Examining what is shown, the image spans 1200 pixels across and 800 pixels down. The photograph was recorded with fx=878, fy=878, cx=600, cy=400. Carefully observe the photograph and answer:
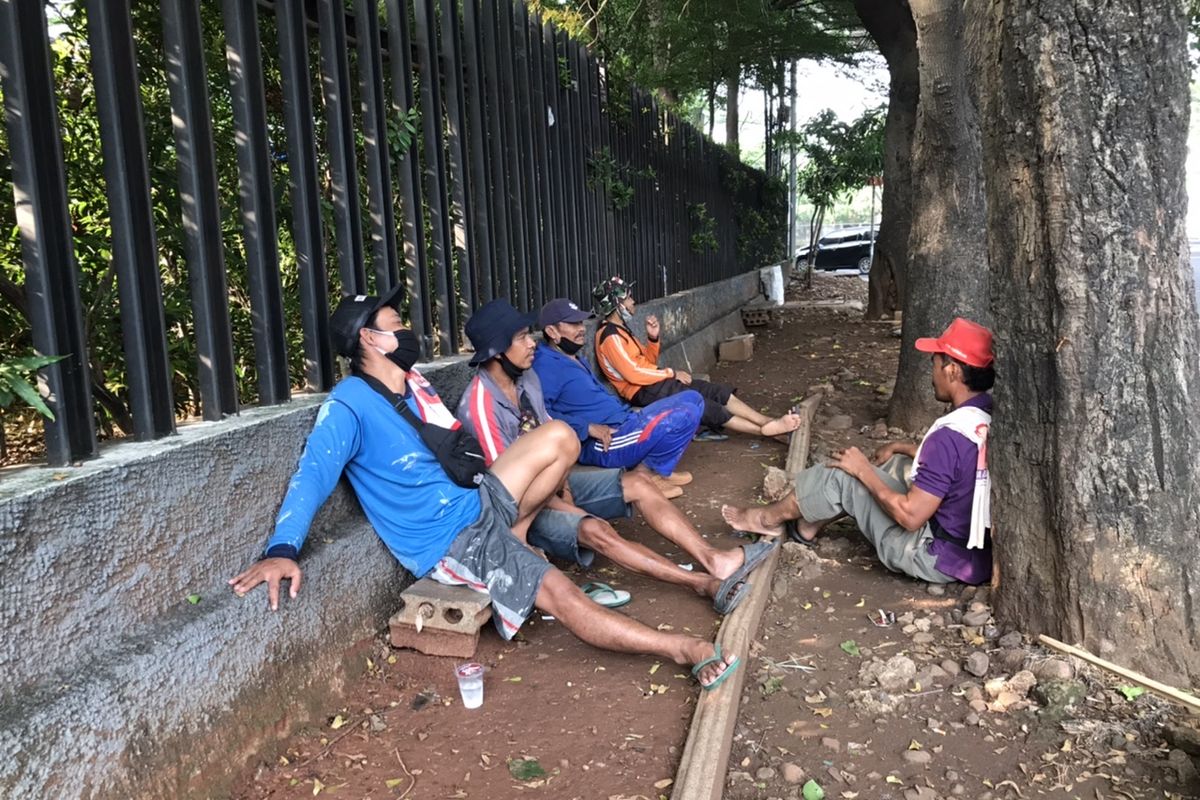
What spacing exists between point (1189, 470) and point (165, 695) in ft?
11.5

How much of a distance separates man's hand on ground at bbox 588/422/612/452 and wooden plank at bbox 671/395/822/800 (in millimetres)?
1680

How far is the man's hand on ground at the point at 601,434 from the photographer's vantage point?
5.71m

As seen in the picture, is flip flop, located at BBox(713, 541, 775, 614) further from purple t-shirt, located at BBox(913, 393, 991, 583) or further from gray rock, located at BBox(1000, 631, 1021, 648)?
gray rock, located at BBox(1000, 631, 1021, 648)

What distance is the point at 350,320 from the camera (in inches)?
139

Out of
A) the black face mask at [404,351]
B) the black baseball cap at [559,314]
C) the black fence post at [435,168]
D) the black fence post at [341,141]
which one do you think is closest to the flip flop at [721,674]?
the black face mask at [404,351]

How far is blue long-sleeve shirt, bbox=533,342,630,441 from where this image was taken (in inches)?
223

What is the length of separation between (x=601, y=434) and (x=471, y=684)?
264 cm

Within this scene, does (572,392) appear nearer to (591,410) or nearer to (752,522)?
(591,410)

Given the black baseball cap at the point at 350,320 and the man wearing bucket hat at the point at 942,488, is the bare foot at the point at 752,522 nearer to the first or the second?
the man wearing bucket hat at the point at 942,488

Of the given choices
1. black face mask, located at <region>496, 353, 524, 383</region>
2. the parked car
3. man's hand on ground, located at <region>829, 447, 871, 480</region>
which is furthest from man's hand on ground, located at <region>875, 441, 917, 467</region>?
the parked car

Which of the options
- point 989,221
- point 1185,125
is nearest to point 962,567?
point 989,221

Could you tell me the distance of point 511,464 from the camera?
392 centimetres

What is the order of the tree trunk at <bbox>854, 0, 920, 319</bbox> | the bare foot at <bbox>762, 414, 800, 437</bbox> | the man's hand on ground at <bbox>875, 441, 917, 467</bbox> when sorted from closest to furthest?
the man's hand on ground at <bbox>875, 441, 917, 467</bbox>
the bare foot at <bbox>762, 414, 800, 437</bbox>
the tree trunk at <bbox>854, 0, 920, 319</bbox>

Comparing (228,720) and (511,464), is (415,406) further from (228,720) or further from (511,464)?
(228,720)
